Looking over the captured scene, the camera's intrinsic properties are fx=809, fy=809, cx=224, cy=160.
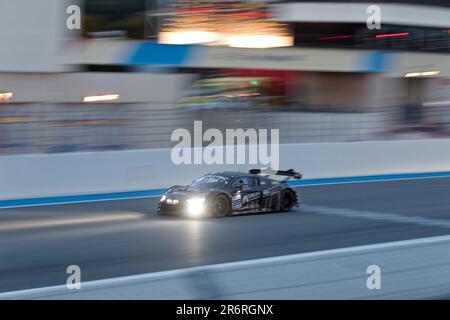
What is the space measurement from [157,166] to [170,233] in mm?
6216

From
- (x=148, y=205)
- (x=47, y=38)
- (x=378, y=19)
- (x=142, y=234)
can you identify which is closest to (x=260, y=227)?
(x=142, y=234)

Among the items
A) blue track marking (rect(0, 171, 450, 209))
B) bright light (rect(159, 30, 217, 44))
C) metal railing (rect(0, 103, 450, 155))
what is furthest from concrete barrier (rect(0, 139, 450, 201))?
bright light (rect(159, 30, 217, 44))

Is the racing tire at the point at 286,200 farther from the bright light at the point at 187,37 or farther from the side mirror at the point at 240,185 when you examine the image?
the bright light at the point at 187,37

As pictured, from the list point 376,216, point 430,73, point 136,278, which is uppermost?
point 430,73

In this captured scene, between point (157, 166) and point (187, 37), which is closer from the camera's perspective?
point (157, 166)

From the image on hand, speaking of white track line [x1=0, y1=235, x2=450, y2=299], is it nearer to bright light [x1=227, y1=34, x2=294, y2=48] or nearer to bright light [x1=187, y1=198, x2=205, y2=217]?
bright light [x1=187, y1=198, x2=205, y2=217]

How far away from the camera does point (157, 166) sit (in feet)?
61.4

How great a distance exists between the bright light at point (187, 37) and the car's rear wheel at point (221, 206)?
16.7 m

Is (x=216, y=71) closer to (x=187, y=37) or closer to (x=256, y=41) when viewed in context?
(x=187, y=37)

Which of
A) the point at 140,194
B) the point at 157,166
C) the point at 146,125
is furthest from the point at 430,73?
the point at 140,194

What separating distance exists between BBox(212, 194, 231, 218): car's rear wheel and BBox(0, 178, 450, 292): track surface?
0.20 m

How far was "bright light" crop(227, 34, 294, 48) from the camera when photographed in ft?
105

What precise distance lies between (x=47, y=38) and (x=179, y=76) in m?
4.77

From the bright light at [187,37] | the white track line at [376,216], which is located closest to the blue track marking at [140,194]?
the white track line at [376,216]
